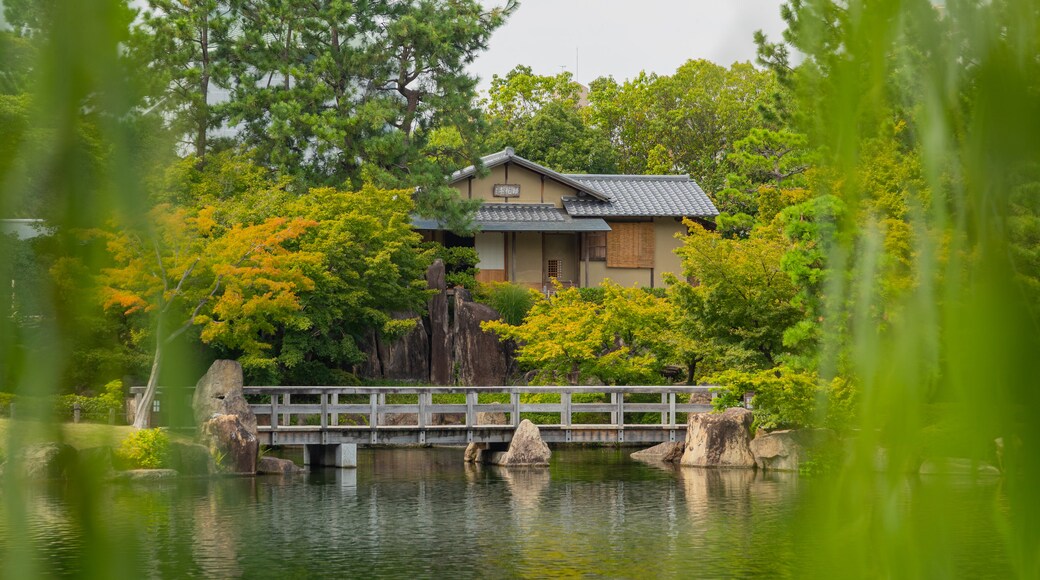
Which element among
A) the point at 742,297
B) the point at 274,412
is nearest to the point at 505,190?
the point at 742,297

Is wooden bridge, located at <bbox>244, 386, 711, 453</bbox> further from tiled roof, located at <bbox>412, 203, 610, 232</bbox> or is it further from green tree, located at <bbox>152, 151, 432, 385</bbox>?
tiled roof, located at <bbox>412, 203, 610, 232</bbox>

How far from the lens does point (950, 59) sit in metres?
0.71

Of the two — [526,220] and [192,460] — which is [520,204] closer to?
[526,220]

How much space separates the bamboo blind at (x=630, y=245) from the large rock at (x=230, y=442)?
13.2 metres

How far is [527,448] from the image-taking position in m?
19.9

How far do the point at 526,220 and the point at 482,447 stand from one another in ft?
25.6

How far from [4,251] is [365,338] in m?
22.9

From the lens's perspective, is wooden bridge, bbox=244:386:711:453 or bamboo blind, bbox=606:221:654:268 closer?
wooden bridge, bbox=244:386:711:453

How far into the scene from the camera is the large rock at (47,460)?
644 millimetres

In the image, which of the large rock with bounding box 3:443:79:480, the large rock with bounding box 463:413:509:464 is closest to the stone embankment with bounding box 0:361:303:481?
the large rock with bounding box 463:413:509:464

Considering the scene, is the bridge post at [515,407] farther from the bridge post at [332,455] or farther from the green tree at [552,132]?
the green tree at [552,132]

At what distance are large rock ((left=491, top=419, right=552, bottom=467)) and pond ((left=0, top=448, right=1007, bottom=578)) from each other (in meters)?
0.33

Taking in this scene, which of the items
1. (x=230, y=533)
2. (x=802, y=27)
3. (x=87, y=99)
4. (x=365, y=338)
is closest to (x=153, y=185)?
(x=87, y=99)

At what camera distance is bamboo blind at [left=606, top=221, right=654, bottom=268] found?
29.0m
